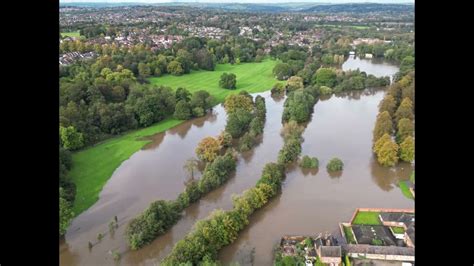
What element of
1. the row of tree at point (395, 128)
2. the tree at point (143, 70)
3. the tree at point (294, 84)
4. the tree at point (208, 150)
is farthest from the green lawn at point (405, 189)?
the tree at point (143, 70)

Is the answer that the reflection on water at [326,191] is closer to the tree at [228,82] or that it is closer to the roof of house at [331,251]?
the roof of house at [331,251]

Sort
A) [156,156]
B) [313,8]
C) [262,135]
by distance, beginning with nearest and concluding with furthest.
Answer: [156,156]
[262,135]
[313,8]

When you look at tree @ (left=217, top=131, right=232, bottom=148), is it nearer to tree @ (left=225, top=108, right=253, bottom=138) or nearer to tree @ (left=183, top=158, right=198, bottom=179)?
tree @ (left=225, top=108, right=253, bottom=138)

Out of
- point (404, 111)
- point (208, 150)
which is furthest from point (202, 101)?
point (404, 111)

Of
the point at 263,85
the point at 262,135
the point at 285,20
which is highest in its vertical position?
the point at 285,20

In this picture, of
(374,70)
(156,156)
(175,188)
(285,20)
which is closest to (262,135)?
(156,156)
